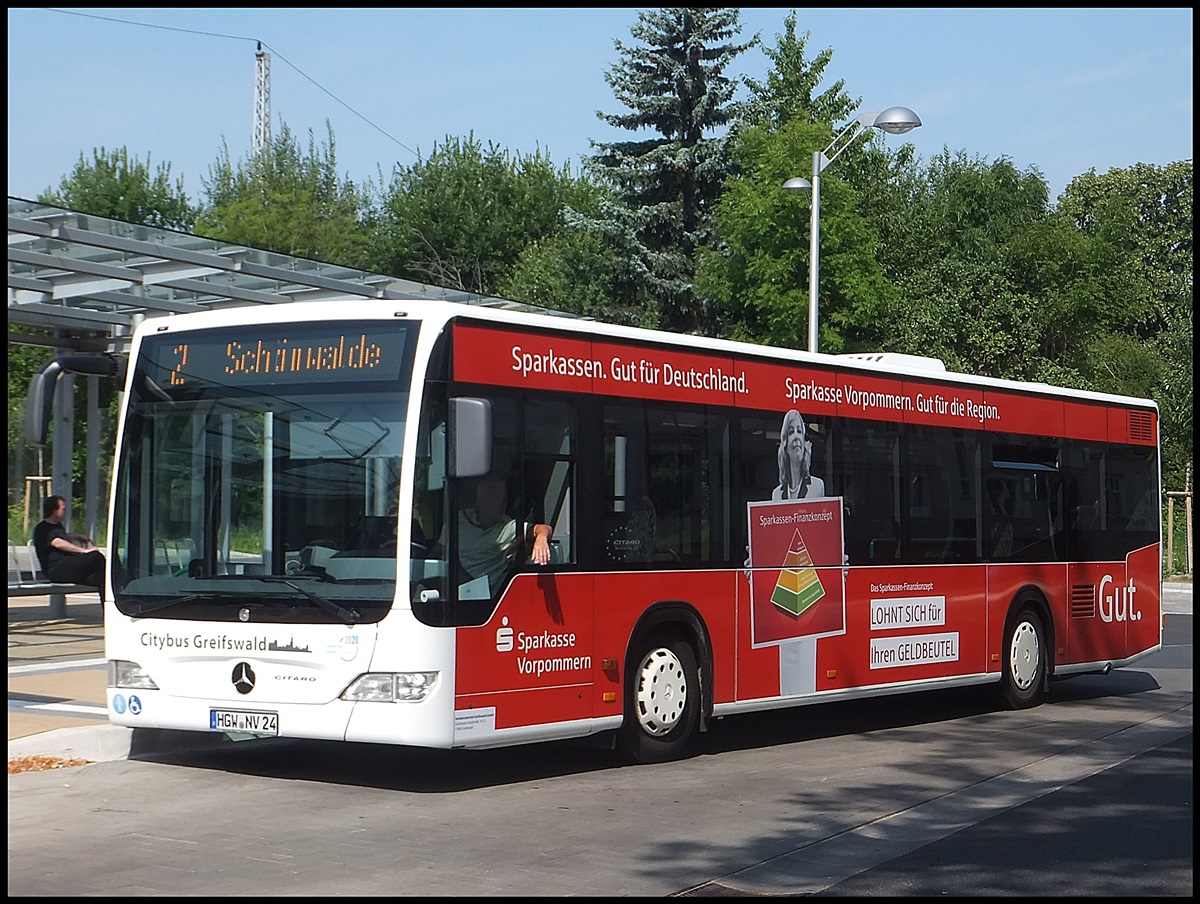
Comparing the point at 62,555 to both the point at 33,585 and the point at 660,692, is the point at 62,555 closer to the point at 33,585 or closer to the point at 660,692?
the point at 660,692

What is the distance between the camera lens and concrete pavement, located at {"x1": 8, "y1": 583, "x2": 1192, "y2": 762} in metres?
11.2

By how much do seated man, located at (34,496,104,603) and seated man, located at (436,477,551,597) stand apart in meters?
Answer: 2.72

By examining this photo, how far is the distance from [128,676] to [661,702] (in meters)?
3.61

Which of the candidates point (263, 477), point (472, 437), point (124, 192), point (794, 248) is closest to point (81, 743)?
point (263, 477)

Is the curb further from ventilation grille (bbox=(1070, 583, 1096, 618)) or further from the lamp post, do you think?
the lamp post

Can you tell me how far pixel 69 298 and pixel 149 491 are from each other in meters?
8.85

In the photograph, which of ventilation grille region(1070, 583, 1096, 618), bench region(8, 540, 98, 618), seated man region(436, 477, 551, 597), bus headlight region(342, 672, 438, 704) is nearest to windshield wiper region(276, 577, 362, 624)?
bus headlight region(342, 672, 438, 704)

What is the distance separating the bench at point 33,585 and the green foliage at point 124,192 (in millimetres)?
35128

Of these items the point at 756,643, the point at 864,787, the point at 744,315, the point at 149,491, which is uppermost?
the point at 744,315

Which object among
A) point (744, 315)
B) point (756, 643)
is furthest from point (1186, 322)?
point (756, 643)

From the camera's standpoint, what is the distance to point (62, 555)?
14055mm

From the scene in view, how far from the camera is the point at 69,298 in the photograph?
18.8 m

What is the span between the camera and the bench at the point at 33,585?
19.4 metres

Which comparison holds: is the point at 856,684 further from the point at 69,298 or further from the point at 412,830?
the point at 69,298
